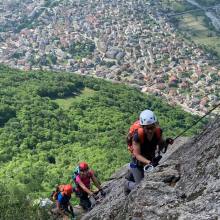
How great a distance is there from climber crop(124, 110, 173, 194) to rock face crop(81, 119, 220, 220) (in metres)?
0.56

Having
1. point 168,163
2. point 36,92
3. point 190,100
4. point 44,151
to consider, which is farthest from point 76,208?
point 190,100

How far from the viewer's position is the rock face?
11539 millimetres

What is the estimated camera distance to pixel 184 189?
12.9 meters

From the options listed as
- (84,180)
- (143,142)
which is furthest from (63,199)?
(143,142)

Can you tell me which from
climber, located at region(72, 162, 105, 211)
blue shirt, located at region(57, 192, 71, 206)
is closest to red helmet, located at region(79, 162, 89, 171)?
climber, located at region(72, 162, 105, 211)

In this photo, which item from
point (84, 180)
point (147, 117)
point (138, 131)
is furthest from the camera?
point (84, 180)

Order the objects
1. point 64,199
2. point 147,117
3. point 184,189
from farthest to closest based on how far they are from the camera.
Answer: point 64,199 < point 147,117 < point 184,189

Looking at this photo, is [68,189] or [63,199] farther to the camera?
[63,199]

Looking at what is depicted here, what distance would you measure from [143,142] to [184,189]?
7.32ft

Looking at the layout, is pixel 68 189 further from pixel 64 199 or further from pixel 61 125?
pixel 61 125

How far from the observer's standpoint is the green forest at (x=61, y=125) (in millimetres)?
80812

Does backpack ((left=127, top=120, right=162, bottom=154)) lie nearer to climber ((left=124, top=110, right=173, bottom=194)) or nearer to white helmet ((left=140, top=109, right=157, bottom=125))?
climber ((left=124, top=110, right=173, bottom=194))

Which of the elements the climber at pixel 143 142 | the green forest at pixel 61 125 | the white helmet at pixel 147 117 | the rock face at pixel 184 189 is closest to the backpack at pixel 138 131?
the climber at pixel 143 142

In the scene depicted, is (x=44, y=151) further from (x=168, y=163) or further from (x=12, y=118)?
(x=168, y=163)
